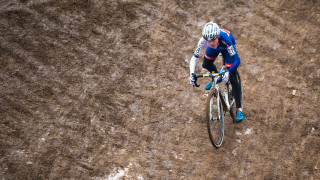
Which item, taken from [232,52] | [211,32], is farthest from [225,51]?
[211,32]

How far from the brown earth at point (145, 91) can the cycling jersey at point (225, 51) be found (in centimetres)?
166

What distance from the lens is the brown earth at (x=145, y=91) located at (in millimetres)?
6188

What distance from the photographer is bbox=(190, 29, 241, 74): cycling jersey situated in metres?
5.88

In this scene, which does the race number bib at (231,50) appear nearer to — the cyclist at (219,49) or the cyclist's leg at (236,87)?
the cyclist at (219,49)

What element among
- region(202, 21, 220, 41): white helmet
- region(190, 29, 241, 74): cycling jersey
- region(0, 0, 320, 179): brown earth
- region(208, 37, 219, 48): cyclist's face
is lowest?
region(0, 0, 320, 179): brown earth

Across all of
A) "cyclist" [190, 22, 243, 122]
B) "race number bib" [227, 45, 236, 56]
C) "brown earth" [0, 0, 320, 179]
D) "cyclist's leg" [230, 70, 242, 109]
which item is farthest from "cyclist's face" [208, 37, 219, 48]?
"brown earth" [0, 0, 320, 179]

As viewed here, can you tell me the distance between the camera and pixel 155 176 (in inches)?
236

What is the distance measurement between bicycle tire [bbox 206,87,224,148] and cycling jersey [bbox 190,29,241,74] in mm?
700

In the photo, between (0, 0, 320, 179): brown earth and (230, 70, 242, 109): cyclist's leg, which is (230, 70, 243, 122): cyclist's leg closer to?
(230, 70, 242, 109): cyclist's leg

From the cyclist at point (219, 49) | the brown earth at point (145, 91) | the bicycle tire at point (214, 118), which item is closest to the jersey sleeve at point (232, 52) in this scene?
the cyclist at point (219, 49)

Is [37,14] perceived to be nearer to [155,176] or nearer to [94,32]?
[94,32]

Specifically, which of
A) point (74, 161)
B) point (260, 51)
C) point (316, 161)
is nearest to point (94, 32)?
point (74, 161)

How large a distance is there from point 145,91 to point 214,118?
243 cm

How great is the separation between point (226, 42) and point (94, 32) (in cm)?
521
